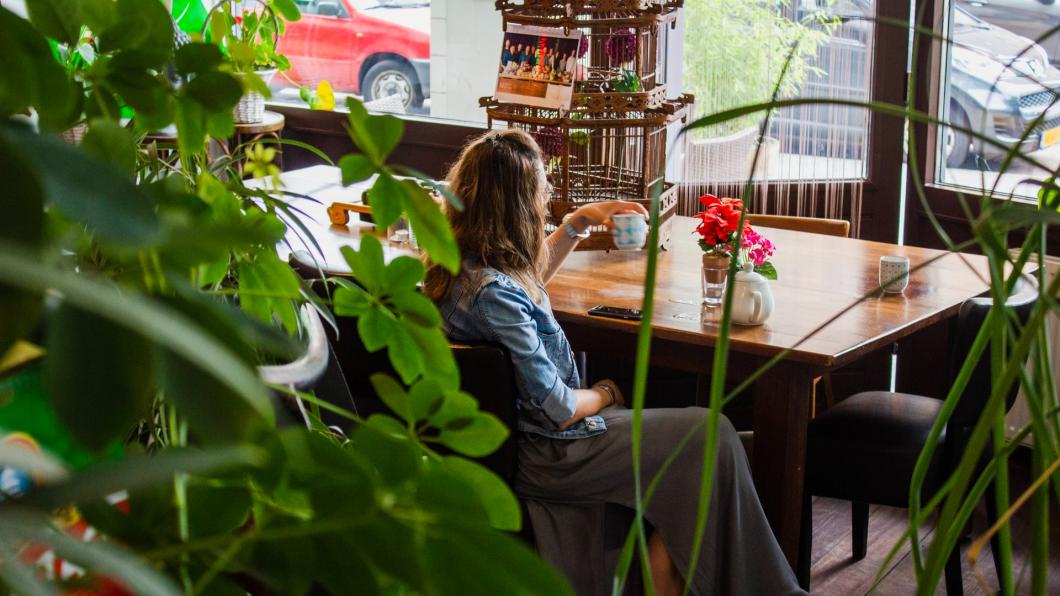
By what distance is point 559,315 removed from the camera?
2.73 meters

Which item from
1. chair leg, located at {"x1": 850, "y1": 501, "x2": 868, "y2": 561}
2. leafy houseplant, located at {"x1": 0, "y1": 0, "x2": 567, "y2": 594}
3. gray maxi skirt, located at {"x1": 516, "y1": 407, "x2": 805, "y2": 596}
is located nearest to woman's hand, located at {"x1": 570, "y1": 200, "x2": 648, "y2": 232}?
gray maxi skirt, located at {"x1": 516, "y1": 407, "x2": 805, "y2": 596}

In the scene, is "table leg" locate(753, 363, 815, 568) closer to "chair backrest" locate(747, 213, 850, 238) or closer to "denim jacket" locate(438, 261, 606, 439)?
"denim jacket" locate(438, 261, 606, 439)

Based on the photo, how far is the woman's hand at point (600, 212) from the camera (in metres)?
3.01

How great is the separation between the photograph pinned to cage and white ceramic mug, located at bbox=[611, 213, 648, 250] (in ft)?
1.17

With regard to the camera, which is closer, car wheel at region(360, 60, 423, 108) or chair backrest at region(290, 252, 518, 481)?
chair backrest at region(290, 252, 518, 481)

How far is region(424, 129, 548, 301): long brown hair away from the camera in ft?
8.21

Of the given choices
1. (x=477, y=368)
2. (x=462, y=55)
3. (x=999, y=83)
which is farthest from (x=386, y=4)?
(x=477, y=368)

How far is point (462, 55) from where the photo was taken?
4988 millimetres

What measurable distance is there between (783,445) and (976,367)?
0.46m

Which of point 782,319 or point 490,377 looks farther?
point 782,319

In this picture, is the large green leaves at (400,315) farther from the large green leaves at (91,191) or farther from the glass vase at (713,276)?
the glass vase at (713,276)

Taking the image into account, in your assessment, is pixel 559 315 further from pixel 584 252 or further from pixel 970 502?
pixel 970 502

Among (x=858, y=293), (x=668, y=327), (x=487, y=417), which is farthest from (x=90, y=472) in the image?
(x=858, y=293)

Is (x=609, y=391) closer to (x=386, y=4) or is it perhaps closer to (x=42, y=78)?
(x=42, y=78)
